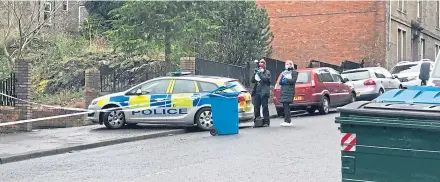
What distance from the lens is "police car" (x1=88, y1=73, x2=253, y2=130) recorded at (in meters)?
15.4

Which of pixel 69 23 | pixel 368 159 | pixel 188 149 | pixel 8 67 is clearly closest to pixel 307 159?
pixel 188 149

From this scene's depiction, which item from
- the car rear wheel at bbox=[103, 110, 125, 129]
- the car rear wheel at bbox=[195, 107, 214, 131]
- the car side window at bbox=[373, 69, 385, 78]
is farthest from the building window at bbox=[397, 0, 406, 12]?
the car rear wheel at bbox=[103, 110, 125, 129]

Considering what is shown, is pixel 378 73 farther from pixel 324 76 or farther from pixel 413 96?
pixel 413 96

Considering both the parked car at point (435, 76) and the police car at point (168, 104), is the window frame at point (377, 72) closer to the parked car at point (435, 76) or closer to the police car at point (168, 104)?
the police car at point (168, 104)

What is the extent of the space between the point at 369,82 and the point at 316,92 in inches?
167

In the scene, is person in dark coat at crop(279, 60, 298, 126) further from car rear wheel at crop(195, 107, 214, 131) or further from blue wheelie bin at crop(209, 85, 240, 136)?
car rear wheel at crop(195, 107, 214, 131)

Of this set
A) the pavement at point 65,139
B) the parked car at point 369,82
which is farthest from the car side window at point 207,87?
the parked car at point 369,82

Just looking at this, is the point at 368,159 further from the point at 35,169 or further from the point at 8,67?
the point at 8,67

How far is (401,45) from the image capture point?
39.8 metres

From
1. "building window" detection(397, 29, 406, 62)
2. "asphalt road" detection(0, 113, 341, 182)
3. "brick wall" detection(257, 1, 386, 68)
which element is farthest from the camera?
"building window" detection(397, 29, 406, 62)

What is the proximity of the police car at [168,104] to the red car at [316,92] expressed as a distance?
4.12 metres

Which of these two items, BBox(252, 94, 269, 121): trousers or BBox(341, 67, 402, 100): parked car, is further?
BBox(341, 67, 402, 100): parked car

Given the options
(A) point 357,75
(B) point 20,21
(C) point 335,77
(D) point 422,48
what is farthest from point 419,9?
(B) point 20,21

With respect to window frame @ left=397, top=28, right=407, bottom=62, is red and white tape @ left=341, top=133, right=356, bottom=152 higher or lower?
lower
